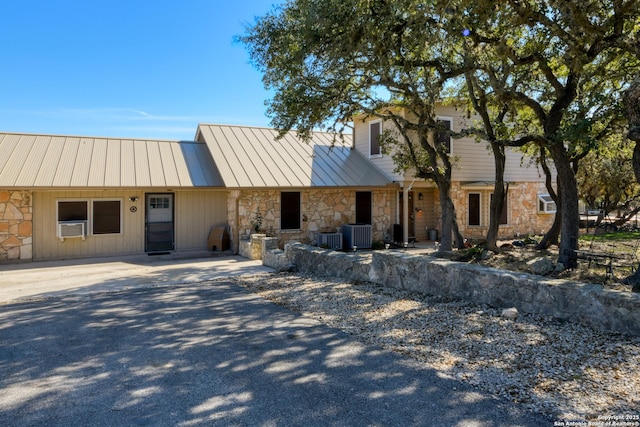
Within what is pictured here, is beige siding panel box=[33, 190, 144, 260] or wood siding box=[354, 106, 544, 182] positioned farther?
wood siding box=[354, 106, 544, 182]

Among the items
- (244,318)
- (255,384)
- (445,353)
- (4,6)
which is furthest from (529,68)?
(4,6)

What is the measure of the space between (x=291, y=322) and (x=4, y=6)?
12.2m

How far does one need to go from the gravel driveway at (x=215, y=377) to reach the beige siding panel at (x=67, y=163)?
21.0ft

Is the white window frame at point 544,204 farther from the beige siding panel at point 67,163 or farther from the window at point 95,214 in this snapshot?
the beige siding panel at point 67,163

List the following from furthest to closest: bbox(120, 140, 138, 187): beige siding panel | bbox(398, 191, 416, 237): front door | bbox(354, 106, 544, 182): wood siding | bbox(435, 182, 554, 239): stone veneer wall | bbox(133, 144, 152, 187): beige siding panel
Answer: bbox(398, 191, 416, 237): front door
bbox(435, 182, 554, 239): stone veneer wall
bbox(354, 106, 544, 182): wood siding
bbox(133, 144, 152, 187): beige siding panel
bbox(120, 140, 138, 187): beige siding panel

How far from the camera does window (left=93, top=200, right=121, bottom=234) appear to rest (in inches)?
501

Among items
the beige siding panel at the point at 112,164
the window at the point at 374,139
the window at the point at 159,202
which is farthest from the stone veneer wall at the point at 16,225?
the window at the point at 374,139

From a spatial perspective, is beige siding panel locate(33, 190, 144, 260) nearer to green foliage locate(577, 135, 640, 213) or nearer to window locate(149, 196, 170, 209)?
window locate(149, 196, 170, 209)

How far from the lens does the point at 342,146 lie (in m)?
17.4

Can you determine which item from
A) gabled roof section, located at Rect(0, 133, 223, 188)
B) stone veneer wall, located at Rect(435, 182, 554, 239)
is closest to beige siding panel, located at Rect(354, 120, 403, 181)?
stone veneer wall, located at Rect(435, 182, 554, 239)

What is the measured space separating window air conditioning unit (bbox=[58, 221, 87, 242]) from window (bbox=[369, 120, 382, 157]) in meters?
10.5

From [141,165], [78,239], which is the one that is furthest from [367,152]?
[78,239]

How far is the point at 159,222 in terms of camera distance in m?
13.6

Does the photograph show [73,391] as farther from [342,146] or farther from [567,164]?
[342,146]
